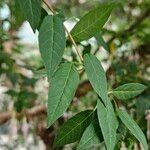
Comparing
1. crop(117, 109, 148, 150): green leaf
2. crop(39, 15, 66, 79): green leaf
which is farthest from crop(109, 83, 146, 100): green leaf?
crop(39, 15, 66, 79): green leaf

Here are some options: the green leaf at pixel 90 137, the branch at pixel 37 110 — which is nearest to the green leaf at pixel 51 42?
the green leaf at pixel 90 137

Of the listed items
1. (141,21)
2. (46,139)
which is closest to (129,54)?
(141,21)

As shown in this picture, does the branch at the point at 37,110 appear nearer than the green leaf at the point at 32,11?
No

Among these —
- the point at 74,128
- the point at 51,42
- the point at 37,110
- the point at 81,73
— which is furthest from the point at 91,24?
the point at 37,110

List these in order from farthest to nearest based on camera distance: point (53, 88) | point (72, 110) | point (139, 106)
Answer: point (72, 110) → point (139, 106) → point (53, 88)

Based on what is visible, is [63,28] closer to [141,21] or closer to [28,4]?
[28,4]

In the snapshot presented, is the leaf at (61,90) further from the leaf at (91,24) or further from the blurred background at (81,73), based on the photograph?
the blurred background at (81,73)
